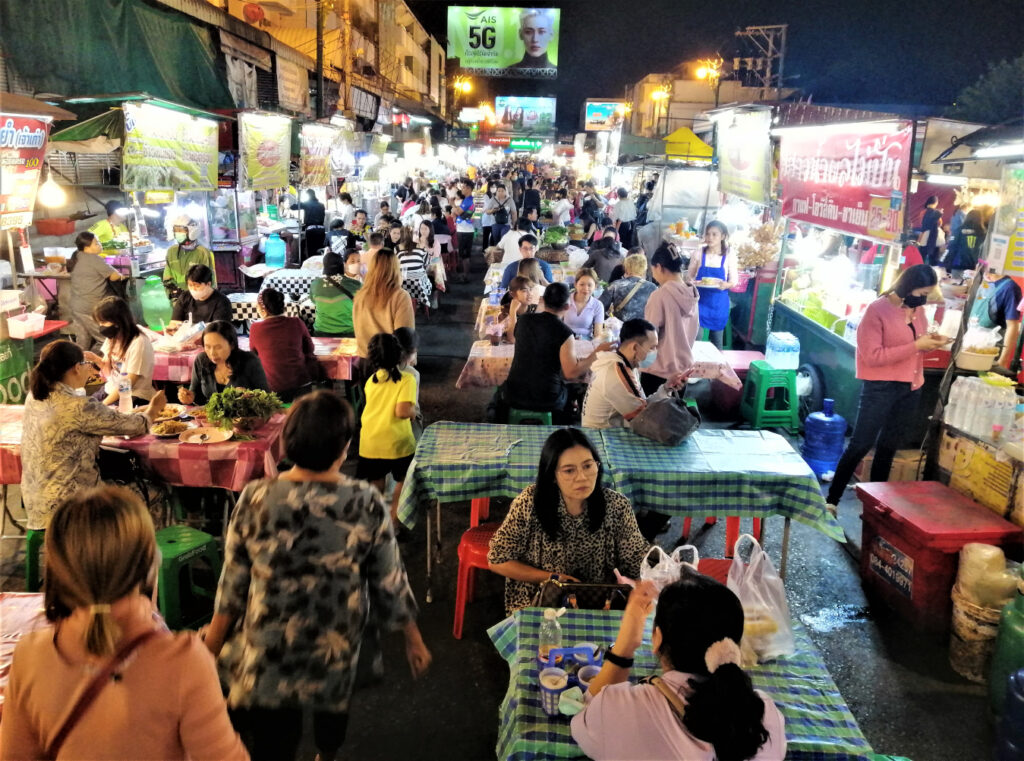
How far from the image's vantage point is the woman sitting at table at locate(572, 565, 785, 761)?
1941 millimetres

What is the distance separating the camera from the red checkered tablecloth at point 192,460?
Answer: 15.2ft

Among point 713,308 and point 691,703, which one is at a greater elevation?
point 713,308

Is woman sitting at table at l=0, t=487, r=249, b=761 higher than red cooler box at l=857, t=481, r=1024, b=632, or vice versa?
woman sitting at table at l=0, t=487, r=249, b=761

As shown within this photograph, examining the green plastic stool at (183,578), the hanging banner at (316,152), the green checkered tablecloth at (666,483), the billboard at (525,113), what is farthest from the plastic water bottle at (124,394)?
the billboard at (525,113)

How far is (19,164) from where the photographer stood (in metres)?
6.82

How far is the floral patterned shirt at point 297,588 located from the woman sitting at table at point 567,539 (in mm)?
1074

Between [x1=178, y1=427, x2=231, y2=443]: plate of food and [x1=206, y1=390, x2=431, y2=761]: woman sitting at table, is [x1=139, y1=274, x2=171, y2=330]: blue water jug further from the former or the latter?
[x1=206, y1=390, x2=431, y2=761]: woman sitting at table

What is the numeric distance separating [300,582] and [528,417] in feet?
12.1

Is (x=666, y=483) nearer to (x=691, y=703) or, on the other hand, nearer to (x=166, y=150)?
(x=691, y=703)

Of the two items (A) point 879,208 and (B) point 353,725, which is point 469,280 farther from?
(B) point 353,725

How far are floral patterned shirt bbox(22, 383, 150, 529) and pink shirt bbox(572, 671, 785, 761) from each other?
3.40 m

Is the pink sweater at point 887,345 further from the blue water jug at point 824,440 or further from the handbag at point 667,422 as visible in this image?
the handbag at point 667,422

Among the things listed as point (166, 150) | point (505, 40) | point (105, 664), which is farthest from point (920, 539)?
point (505, 40)

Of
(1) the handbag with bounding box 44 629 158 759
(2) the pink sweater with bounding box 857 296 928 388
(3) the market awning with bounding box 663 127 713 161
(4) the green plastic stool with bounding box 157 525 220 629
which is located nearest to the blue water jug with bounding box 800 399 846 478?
(2) the pink sweater with bounding box 857 296 928 388
